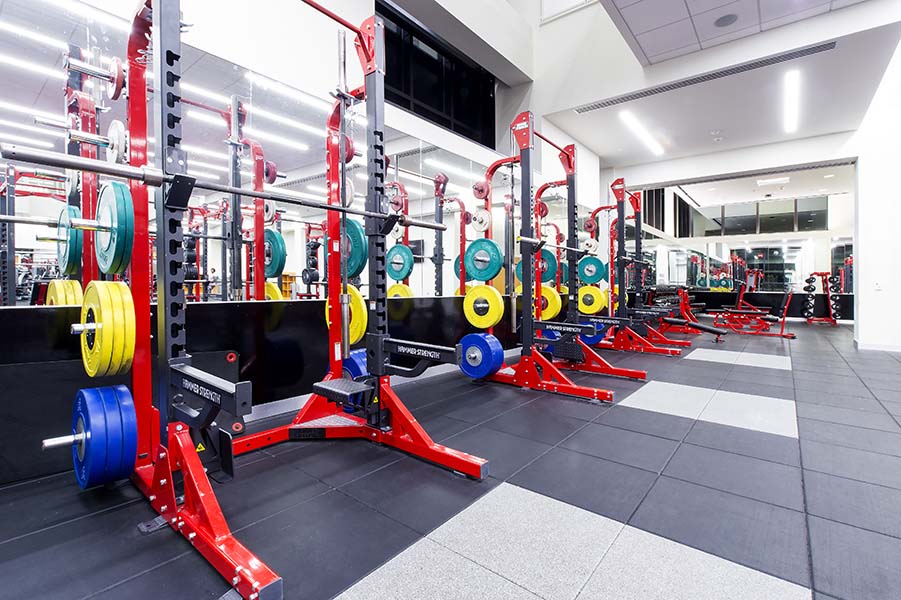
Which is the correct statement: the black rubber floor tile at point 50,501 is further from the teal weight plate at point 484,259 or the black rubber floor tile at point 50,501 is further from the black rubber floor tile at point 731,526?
the teal weight plate at point 484,259

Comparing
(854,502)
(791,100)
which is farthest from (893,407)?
(791,100)

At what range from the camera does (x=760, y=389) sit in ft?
11.8

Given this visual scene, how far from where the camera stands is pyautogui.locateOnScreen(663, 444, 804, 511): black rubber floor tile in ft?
5.81

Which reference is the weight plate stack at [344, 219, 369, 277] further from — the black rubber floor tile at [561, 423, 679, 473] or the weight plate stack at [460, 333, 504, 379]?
the black rubber floor tile at [561, 423, 679, 473]

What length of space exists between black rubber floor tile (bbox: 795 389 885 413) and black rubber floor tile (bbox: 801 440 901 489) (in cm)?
112

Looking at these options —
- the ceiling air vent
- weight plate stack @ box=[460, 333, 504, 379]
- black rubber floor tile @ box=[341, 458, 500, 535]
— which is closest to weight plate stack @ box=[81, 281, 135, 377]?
black rubber floor tile @ box=[341, 458, 500, 535]

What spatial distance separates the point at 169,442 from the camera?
1479 mm

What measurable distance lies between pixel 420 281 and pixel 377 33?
4655 mm

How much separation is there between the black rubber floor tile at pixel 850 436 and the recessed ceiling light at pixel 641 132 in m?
5.63

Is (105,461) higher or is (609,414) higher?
(105,461)

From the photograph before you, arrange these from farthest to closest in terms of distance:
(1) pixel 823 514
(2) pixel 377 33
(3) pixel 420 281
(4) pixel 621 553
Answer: (3) pixel 420 281
(2) pixel 377 33
(1) pixel 823 514
(4) pixel 621 553

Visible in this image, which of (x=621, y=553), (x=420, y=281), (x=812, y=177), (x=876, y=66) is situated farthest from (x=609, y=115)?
(x=621, y=553)

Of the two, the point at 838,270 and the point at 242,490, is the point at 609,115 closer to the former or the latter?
the point at 242,490

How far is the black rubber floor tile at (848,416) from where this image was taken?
8.67ft
